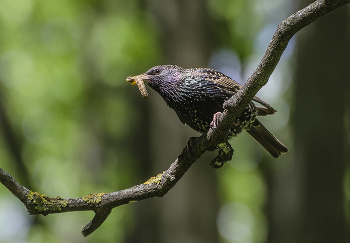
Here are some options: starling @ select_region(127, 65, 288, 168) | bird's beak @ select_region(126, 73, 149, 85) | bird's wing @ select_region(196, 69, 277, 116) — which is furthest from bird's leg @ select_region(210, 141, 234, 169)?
bird's beak @ select_region(126, 73, 149, 85)

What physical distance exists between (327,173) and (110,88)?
23.4 feet

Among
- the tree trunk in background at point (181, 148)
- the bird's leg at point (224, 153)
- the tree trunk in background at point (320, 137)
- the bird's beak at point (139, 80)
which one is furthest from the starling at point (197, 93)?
the tree trunk in background at point (181, 148)

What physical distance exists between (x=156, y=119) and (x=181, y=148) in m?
1.17

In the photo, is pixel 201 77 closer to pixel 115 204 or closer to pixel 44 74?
pixel 115 204

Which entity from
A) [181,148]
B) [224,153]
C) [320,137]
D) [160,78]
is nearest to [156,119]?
[181,148]

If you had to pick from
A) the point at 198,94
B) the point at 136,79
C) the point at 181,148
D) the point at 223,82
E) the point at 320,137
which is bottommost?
the point at 181,148

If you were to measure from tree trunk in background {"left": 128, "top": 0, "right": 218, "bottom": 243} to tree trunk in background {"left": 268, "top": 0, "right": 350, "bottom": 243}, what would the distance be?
173 centimetres

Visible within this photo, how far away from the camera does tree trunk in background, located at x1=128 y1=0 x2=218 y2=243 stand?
6980 millimetres

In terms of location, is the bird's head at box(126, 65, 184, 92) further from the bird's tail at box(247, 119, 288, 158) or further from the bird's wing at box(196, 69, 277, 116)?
the bird's tail at box(247, 119, 288, 158)

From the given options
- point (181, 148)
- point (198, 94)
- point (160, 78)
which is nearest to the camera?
point (198, 94)

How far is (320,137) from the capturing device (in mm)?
5633

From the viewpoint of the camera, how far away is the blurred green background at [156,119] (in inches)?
224

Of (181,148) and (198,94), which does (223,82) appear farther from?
(181,148)

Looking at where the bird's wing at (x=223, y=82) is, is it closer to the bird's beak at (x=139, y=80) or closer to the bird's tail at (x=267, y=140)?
the bird's tail at (x=267, y=140)
